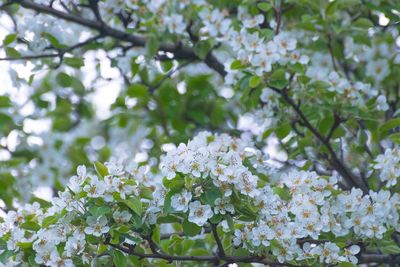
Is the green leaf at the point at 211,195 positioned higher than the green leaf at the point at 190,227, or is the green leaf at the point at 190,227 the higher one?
the green leaf at the point at 211,195

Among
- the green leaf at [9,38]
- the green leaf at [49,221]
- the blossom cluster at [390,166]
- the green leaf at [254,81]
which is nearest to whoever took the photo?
the green leaf at [49,221]

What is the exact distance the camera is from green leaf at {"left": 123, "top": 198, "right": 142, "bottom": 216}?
2522mm

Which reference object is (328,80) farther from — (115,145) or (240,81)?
(115,145)

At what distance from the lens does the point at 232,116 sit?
5090 mm

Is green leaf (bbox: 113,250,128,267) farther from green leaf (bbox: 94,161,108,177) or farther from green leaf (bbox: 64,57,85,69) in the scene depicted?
green leaf (bbox: 64,57,85,69)

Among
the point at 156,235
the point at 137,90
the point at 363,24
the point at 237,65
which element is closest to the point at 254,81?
the point at 237,65

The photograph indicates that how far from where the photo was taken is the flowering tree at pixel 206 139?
103 inches

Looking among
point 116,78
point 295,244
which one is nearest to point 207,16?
point 116,78

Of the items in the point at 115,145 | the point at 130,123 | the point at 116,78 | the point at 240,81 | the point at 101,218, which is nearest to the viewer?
the point at 101,218

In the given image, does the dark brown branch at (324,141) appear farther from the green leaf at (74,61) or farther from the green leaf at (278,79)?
the green leaf at (74,61)

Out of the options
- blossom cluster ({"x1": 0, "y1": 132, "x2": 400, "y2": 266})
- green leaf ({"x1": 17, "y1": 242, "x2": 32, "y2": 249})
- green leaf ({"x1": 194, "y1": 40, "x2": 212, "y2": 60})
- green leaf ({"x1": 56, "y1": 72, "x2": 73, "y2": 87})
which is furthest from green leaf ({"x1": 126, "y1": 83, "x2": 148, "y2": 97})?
green leaf ({"x1": 17, "y1": 242, "x2": 32, "y2": 249})

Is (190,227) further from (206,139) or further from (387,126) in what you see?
(387,126)

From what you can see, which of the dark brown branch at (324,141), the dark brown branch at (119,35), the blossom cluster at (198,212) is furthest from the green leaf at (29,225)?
the dark brown branch at (119,35)

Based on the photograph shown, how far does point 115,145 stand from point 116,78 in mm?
969
